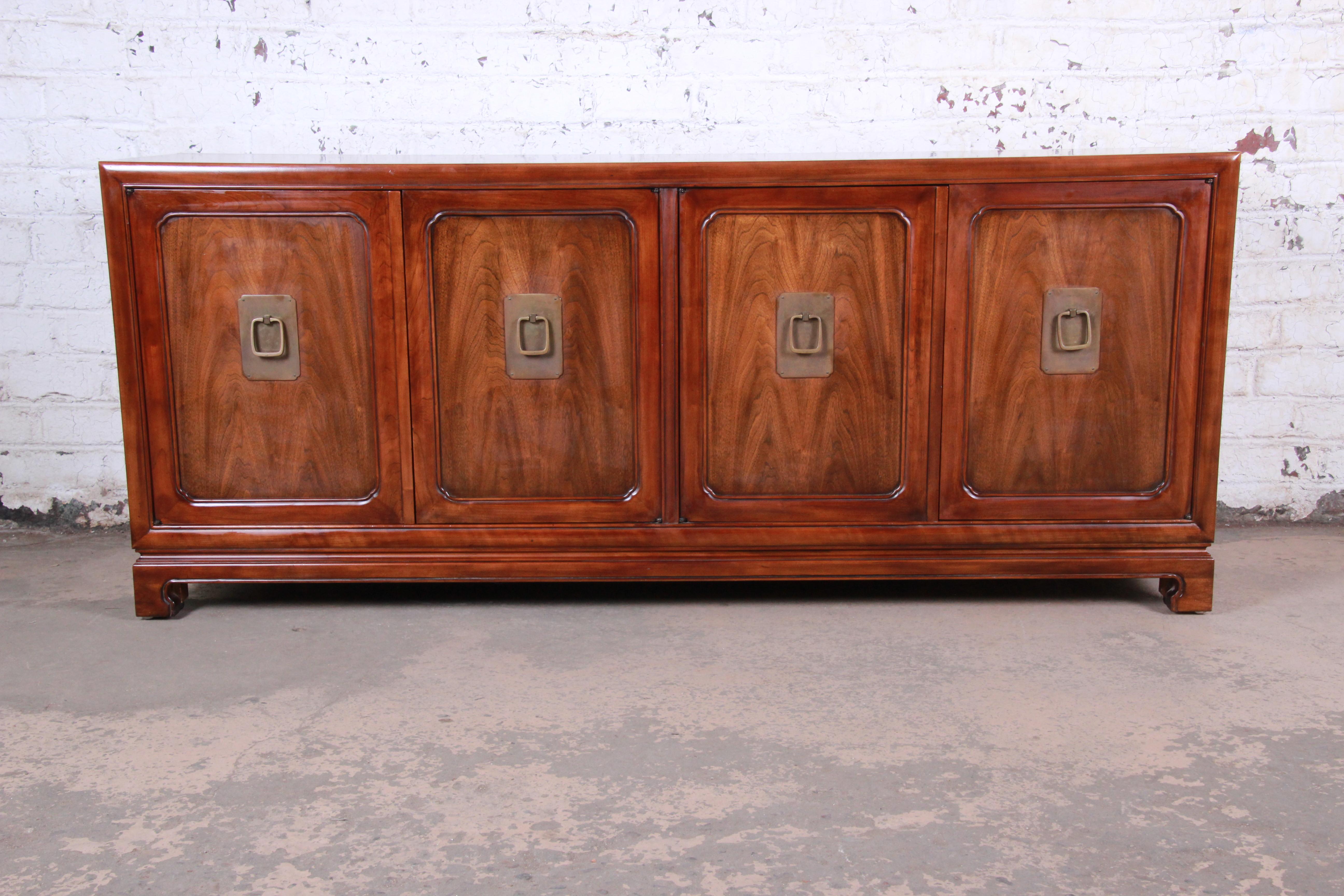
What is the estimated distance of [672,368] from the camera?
6.81 feet

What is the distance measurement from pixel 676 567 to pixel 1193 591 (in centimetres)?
111

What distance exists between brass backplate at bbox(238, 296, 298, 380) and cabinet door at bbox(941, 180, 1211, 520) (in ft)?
4.51

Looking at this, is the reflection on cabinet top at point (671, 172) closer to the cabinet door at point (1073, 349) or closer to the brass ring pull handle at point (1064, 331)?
the cabinet door at point (1073, 349)

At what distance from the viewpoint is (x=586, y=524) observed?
212 cm

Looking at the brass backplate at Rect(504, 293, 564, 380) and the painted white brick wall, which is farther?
the painted white brick wall

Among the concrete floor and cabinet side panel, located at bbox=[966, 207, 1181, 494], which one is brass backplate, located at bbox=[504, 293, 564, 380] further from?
cabinet side panel, located at bbox=[966, 207, 1181, 494]

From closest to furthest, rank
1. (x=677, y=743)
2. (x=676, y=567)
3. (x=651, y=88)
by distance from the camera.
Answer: (x=677, y=743)
(x=676, y=567)
(x=651, y=88)

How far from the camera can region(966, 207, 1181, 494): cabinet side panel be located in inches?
79.2

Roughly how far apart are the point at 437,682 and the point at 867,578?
97 centimetres

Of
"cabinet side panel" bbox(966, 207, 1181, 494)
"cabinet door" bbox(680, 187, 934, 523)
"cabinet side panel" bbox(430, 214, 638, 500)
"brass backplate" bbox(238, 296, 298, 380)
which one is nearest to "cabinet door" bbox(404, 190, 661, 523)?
"cabinet side panel" bbox(430, 214, 638, 500)

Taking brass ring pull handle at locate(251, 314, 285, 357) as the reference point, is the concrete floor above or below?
below

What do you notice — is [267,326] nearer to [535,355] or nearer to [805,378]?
[535,355]

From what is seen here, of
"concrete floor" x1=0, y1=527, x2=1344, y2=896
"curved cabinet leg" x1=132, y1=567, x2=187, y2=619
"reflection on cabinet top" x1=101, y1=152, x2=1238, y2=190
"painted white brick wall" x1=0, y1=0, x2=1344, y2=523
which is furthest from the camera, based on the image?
"painted white brick wall" x1=0, y1=0, x2=1344, y2=523

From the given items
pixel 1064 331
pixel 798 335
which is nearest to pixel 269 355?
pixel 798 335
